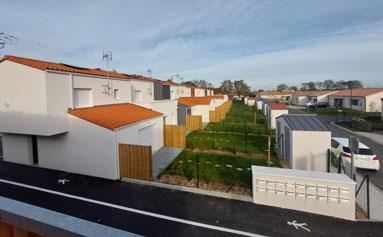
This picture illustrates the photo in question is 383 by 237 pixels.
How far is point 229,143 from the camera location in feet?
62.8

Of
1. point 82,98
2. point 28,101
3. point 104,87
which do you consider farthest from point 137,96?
point 28,101

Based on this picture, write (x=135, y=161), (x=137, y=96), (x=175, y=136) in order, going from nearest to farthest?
(x=135, y=161) < (x=175, y=136) < (x=137, y=96)

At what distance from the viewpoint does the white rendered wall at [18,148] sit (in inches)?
546

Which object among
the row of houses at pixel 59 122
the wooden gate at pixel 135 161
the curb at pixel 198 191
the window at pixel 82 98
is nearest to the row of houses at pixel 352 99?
the curb at pixel 198 191

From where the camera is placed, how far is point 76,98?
541 inches

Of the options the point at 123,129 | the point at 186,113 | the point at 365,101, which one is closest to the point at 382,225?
the point at 123,129

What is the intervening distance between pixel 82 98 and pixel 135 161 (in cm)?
583

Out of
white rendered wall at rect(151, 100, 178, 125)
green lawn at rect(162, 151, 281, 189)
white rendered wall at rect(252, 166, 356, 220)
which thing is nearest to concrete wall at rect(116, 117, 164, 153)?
green lawn at rect(162, 151, 281, 189)

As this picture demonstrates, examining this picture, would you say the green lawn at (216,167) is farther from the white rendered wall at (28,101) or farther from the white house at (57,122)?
the white rendered wall at (28,101)

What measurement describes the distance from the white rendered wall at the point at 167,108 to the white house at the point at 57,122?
6.27 m

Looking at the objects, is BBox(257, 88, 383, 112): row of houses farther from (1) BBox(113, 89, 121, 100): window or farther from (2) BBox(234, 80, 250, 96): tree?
(1) BBox(113, 89, 121, 100): window

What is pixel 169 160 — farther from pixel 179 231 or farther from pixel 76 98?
pixel 179 231

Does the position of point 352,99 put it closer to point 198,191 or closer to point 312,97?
point 312,97

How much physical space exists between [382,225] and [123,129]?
36.1ft
